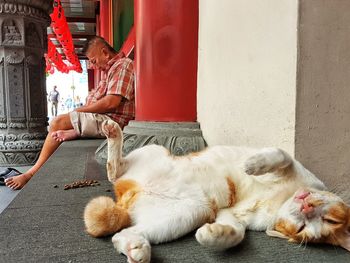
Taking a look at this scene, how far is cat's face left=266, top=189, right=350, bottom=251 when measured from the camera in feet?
3.54

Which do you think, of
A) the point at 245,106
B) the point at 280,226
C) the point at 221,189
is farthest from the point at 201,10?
the point at 280,226

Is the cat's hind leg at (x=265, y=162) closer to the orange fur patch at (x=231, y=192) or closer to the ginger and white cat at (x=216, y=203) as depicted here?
the ginger and white cat at (x=216, y=203)

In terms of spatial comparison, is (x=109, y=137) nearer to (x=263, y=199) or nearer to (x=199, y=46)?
(x=263, y=199)

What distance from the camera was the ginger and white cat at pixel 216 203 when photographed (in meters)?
1.08

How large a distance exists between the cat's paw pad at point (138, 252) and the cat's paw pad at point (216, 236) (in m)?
0.15

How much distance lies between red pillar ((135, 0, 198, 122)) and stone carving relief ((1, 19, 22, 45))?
2325mm

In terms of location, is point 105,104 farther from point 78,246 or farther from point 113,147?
point 78,246

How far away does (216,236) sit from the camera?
102 centimetres

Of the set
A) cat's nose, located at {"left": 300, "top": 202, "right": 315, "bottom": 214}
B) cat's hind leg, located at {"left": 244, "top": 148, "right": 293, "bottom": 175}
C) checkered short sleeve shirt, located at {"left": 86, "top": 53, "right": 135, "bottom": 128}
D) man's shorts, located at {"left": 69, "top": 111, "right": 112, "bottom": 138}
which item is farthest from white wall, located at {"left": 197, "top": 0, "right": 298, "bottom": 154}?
man's shorts, located at {"left": 69, "top": 111, "right": 112, "bottom": 138}

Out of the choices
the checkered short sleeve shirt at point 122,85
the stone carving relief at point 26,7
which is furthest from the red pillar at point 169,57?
the stone carving relief at point 26,7

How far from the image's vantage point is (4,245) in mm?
1110

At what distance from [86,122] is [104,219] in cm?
241

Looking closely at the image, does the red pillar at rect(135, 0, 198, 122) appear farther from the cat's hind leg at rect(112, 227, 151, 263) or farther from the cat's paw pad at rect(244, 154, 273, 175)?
the cat's hind leg at rect(112, 227, 151, 263)

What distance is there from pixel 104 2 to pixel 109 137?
8827 millimetres
